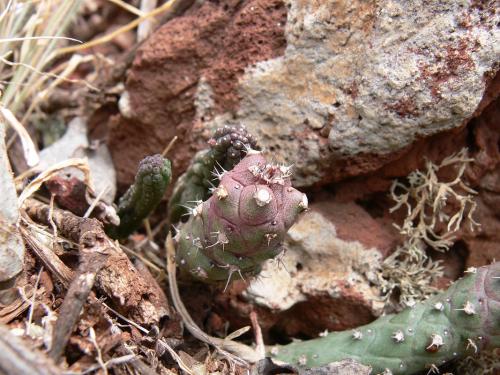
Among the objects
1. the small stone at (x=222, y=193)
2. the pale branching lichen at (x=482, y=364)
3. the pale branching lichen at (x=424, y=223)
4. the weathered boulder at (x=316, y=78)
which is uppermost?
the weathered boulder at (x=316, y=78)

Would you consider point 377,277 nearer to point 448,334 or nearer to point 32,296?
point 448,334

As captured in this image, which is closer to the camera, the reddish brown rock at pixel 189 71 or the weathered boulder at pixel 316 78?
the weathered boulder at pixel 316 78

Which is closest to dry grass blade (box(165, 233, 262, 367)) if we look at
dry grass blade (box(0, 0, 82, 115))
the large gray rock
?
the large gray rock

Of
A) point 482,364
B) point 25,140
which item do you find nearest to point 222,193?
point 25,140

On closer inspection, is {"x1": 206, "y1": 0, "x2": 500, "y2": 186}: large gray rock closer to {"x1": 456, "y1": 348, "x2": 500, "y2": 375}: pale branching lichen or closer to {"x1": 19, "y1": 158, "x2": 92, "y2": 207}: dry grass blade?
{"x1": 19, "y1": 158, "x2": 92, "y2": 207}: dry grass blade

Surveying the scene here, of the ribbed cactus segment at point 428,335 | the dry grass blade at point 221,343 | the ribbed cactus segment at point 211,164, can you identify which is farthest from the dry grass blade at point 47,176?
the ribbed cactus segment at point 428,335

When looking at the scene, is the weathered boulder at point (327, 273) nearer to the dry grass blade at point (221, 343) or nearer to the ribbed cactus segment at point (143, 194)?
the dry grass blade at point (221, 343)
